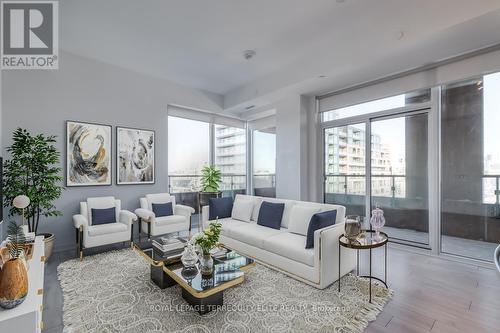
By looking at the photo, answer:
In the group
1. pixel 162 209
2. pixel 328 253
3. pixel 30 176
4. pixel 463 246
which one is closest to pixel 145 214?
pixel 162 209

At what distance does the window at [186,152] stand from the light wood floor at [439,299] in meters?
4.31

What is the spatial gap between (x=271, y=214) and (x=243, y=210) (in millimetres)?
688

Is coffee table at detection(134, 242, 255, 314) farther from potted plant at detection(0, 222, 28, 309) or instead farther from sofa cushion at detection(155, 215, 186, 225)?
sofa cushion at detection(155, 215, 186, 225)

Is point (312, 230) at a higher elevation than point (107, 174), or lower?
lower

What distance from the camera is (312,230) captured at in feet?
9.46

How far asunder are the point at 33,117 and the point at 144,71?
82.5 inches

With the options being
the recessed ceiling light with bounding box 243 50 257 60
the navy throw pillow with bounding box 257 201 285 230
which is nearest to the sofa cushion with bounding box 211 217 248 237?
the navy throw pillow with bounding box 257 201 285 230

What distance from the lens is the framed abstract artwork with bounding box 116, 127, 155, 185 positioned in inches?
191

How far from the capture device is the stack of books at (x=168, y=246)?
2.93 metres

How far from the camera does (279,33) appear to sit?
12.0 feet

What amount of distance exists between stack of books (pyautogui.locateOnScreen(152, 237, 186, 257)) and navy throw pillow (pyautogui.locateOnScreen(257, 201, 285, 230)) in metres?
1.31

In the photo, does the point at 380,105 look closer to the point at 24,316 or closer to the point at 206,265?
the point at 206,265

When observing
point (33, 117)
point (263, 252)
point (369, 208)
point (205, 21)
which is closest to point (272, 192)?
point (369, 208)

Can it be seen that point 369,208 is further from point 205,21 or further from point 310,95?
point 205,21
